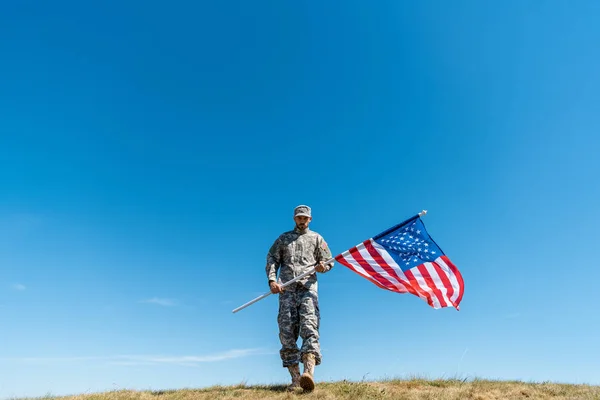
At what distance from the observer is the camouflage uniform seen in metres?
9.16

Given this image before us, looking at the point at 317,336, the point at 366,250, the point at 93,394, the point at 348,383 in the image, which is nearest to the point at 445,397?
the point at 348,383

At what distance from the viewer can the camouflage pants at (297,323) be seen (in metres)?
9.06

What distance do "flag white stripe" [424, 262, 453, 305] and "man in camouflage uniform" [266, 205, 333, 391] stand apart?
6.95ft

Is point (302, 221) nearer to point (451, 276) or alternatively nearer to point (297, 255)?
point (297, 255)

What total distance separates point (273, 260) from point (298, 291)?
2.83 feet

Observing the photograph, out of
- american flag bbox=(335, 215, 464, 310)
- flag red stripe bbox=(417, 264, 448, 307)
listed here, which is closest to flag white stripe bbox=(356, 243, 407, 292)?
american flag bbox=(335, 215, 464, 310)

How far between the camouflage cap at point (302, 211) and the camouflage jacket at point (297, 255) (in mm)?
359

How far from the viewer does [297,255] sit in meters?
9.76

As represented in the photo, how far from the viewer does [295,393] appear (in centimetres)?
862

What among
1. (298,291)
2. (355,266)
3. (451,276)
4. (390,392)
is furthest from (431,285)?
(298,291)

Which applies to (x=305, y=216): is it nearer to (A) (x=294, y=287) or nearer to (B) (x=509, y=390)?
(A) (x=294, y=287)

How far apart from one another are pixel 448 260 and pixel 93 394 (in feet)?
25.7

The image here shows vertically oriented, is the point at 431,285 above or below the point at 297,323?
above

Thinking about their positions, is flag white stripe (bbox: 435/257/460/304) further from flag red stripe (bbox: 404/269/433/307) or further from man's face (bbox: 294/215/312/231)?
man's face (bbox: 294/215/312/231)
